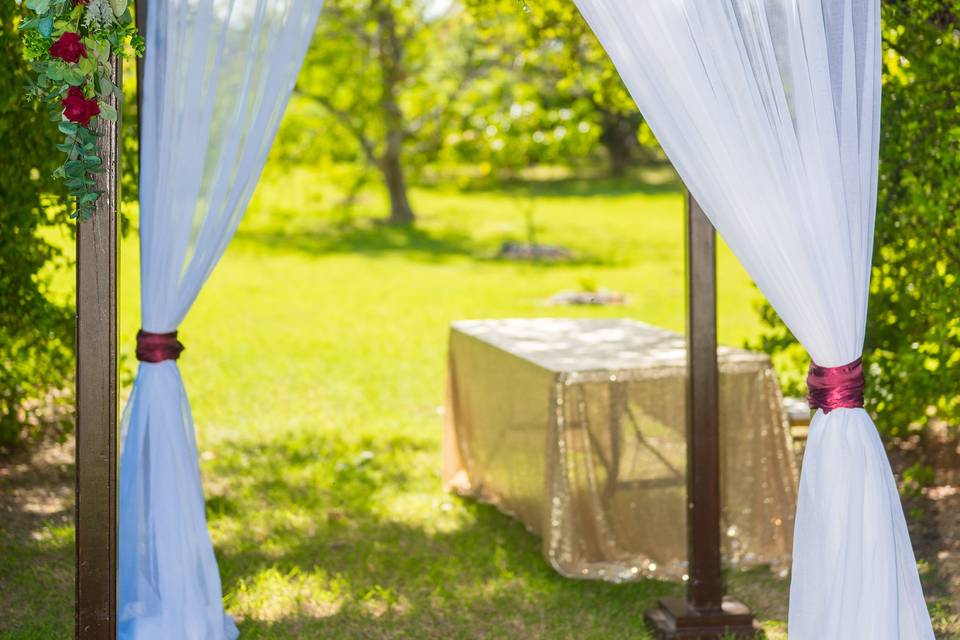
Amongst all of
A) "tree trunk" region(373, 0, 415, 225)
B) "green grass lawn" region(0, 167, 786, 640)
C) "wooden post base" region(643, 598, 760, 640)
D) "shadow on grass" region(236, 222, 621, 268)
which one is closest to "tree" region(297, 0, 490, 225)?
"tree trunk" region(373, 0, 415, 225)

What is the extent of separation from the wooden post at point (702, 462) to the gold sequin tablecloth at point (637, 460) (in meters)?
0.53

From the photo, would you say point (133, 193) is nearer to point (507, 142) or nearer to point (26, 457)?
point (26, 457)

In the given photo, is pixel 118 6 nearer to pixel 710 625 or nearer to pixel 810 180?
pixel 810 180

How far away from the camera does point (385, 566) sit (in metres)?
4.11

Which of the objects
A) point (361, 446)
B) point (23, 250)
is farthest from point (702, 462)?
point (361, 446)

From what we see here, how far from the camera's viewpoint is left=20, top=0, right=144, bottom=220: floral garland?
2.55 metres

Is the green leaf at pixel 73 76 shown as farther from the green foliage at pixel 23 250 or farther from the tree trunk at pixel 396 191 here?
the tree trunk at pixel 396 191

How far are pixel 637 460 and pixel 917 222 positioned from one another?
127 cm

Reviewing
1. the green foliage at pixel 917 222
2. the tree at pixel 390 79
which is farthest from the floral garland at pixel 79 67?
the tree at pixel 390 79

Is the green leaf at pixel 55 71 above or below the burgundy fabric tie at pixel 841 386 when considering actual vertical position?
above

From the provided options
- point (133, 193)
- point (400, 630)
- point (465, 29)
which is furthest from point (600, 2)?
point (465, 29)

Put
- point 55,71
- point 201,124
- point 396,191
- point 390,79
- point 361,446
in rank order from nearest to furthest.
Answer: point 55,71, point 201,124, point 361,446, point 390,79, point 396,191

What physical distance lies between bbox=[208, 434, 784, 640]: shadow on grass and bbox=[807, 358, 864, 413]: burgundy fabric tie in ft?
3.88

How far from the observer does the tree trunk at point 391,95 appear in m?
13.7
